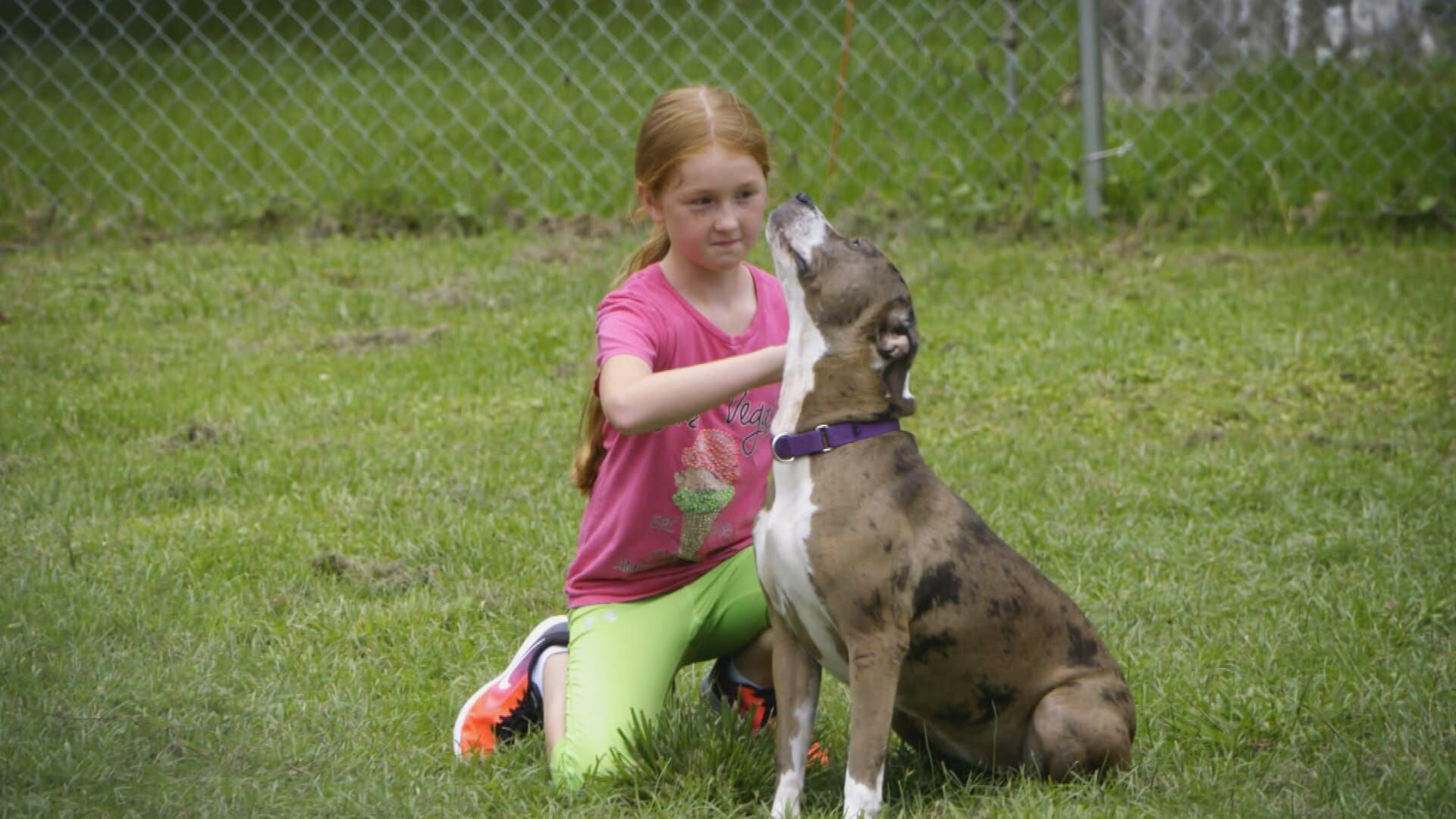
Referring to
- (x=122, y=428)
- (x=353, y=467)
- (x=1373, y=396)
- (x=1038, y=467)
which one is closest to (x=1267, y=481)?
(x=1038, y=467)

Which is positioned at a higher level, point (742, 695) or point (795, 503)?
point (795, 503)

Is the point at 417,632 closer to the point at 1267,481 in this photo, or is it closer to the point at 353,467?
the point at 353,467

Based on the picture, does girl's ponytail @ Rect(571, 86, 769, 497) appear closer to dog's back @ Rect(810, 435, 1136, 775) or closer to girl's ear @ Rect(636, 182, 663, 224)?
girl's ear @ Rect(636, 182, 663, 224)

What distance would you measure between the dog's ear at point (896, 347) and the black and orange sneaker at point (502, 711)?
3.67 feet

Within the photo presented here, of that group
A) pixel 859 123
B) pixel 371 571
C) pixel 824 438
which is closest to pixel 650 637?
pixel 824 438

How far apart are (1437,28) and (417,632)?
717cm

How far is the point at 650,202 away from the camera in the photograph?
334 cm

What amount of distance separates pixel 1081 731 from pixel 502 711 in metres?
1.20

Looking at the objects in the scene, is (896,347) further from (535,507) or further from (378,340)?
(378,340)

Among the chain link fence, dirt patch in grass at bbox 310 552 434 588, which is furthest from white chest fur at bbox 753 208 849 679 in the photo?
the chain link fence

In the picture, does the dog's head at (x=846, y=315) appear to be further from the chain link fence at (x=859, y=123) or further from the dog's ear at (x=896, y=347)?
the chain link fence at (x=859, y=123)

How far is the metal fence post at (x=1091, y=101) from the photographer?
26.2 ft

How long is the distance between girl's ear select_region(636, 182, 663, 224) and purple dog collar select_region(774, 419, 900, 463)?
0.69 metres

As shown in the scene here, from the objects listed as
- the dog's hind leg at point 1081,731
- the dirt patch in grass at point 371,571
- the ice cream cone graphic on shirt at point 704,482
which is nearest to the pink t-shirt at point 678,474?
the ice cream cone graphic on shirt at point 704,482
